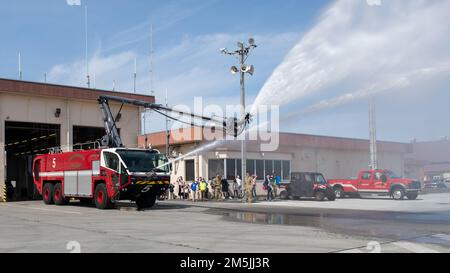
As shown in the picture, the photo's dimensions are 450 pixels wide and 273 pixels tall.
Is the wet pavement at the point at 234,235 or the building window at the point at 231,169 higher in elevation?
the building window at the point at 231,169

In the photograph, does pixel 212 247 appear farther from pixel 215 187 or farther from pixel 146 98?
pixel 146 98

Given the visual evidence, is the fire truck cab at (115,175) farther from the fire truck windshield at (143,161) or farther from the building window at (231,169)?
the building window at (231,169)

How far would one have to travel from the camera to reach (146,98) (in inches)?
1486

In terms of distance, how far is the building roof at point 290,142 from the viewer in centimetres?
3450

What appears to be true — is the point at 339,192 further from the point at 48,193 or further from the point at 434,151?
the point at 434,151

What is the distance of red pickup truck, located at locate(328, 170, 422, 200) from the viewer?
103ft

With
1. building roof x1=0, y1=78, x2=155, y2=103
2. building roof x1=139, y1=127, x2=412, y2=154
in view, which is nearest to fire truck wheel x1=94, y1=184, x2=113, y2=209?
building roof x1=139, y1=127, x2=412, y2=154

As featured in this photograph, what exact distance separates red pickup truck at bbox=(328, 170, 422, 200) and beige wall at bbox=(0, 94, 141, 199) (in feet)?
51.2

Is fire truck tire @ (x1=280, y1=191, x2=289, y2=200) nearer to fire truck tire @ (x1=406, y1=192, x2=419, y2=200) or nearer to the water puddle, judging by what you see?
fire truck tire @ (x1=406, y1=192, x2=419, y2=200)

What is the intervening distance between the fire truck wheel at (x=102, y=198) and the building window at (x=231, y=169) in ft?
46.1

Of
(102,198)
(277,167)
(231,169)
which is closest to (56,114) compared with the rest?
(231,169)

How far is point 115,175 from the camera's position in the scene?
69.9 ft

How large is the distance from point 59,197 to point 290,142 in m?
19.7

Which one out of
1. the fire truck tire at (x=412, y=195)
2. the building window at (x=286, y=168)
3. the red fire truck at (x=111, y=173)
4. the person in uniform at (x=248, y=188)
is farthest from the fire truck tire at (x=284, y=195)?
the red fire truck at (x=111, y=173)
